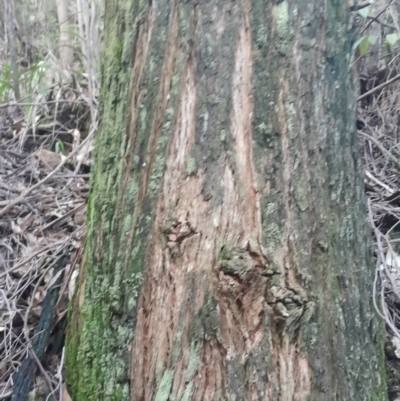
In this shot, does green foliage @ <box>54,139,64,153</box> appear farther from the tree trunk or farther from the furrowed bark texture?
the furrowed bark texture

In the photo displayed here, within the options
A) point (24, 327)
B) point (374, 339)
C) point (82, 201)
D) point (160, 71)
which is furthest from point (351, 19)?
point (82, 201)

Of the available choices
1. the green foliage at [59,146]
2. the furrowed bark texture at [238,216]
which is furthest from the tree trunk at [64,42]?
the furrowed bark texture at [238,216]

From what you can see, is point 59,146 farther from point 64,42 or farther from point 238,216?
point 238,216

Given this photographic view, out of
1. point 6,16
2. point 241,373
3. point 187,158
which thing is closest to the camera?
point 241,373

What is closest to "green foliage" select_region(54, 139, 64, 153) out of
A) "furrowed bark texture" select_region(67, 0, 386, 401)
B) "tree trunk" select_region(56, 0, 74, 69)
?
"tree trunk" select_region(56, 0, 74, 69)

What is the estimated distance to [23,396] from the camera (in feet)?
4.43

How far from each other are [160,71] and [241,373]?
65cm

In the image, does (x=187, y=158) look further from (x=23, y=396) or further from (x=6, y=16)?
(x=6, y=16)

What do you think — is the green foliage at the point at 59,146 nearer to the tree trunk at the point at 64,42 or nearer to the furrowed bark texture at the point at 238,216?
the tree trunk at the point at 64,42

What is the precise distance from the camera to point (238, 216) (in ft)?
3.13

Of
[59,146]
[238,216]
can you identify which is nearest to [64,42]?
[59,146]

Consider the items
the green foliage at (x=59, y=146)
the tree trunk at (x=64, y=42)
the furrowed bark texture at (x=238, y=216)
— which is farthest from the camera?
the tree trunk at (x=64, y=42)

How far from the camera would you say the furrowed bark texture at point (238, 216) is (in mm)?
921

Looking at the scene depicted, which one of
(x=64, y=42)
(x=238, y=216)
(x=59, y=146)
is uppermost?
(x=64, y=42)
